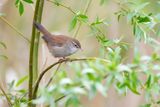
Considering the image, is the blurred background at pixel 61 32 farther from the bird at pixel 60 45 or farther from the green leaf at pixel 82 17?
the green leaf at pixel 82 17

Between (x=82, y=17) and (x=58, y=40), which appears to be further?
(x=58, y=40)

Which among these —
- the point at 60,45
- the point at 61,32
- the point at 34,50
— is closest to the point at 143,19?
the point at 34,50

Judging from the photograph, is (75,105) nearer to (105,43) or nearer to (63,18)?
(105,43)

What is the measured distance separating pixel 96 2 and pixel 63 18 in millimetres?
330

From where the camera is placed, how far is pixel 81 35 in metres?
4.04

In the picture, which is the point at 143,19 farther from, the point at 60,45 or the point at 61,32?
the point at 61,32

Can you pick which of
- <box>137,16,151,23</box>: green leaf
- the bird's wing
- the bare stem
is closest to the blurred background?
the bird's wing

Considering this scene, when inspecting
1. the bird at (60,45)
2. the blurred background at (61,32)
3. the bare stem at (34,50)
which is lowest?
the blurred background at (61,32)

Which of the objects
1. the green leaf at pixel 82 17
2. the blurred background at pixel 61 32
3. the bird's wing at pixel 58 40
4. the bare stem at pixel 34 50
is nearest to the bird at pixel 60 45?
the bird's wing at pixel 58 40

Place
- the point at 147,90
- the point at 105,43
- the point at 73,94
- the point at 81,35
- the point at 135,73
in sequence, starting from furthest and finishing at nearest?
the point at 81,35 → the point at 105,43 → the point at 147,90 → the point at 135,73 → the point at 73,94

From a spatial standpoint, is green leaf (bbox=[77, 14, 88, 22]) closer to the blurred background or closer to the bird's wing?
the bird's wing

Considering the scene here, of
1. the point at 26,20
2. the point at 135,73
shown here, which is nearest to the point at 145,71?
the point at 135,73

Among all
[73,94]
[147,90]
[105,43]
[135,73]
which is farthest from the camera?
[105,43]

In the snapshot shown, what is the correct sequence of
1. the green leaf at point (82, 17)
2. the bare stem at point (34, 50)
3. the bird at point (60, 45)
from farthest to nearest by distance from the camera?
1. the bird at point (60, 45)
2. the green leaf at point (82, 17)
3. the bare stem at point (34, 50)
